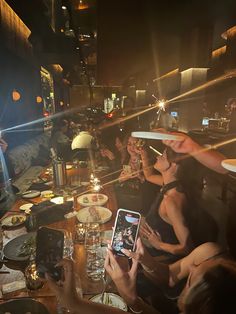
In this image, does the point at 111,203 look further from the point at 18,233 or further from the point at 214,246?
the point at 214,246

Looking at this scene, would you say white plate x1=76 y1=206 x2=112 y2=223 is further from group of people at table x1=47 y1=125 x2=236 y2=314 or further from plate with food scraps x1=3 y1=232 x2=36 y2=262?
plate with food scraps x1=3 y1=232 x2=36 y2=262

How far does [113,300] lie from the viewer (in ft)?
4.78

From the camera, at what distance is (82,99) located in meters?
29.1

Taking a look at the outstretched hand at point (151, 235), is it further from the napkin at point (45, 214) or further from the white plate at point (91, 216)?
the napkin at point (45, 214)

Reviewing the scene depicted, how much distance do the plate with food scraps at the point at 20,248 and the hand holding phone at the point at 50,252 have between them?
0.97 ft

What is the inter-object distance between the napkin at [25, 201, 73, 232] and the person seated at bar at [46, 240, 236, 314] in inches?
35.4

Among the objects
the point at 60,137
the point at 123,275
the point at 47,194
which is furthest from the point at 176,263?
the point at 60,137

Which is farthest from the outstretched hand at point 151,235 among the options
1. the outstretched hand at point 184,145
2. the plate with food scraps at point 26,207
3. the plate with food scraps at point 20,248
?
the plate with food scraps at point 26,207

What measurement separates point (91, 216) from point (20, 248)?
0.73m

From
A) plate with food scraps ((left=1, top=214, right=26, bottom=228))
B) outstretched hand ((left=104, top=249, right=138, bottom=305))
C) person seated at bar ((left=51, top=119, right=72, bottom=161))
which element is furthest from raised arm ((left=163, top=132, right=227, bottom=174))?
person seated at bar ((left=51, top=119, right=72, bottom=161))

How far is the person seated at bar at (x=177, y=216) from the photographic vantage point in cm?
168

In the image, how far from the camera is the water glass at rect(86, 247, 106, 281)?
1628 mm

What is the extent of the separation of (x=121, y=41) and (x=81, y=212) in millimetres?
2664

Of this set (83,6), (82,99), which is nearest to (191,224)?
(83,6)
